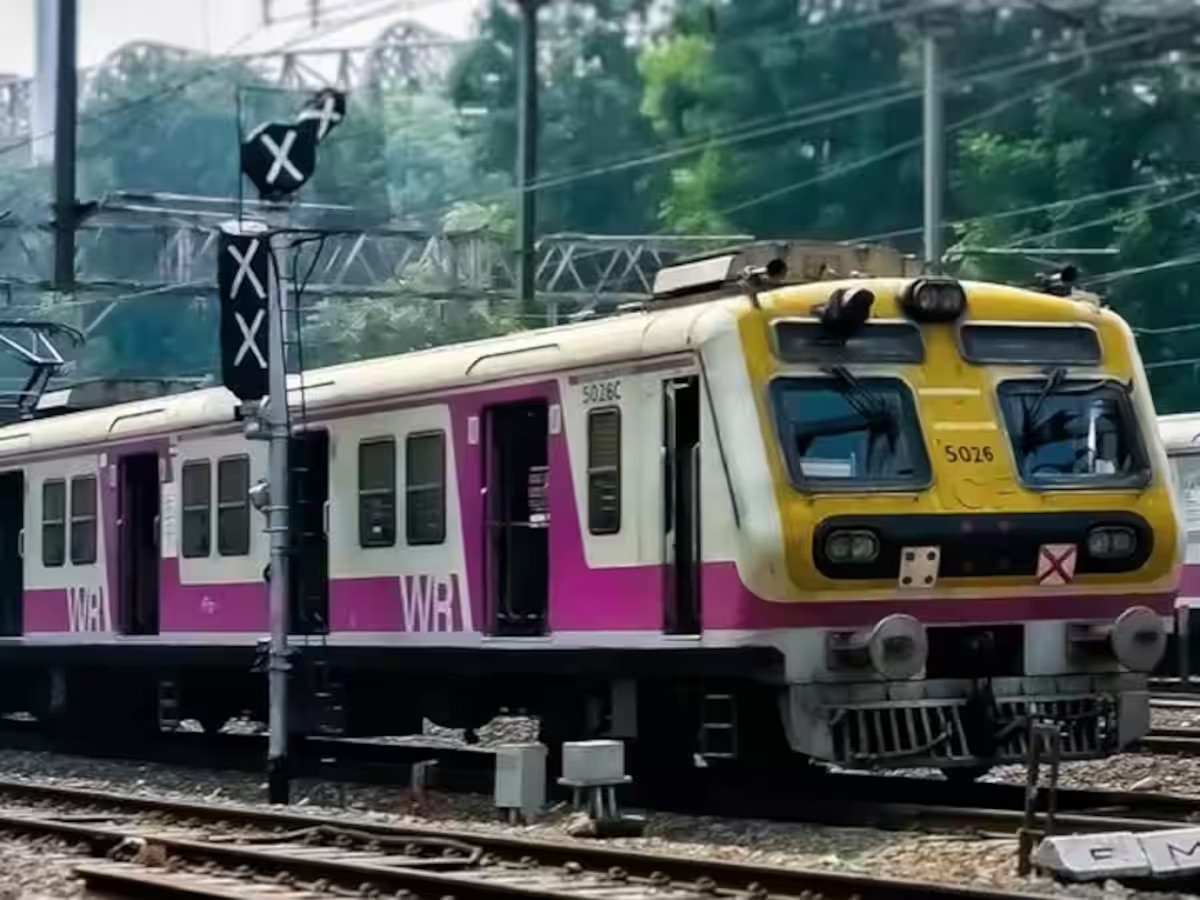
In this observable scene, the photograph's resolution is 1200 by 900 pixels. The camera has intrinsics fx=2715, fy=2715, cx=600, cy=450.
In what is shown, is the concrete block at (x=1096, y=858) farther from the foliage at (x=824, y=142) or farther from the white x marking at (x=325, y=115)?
the foliage at (x=824, y=142)

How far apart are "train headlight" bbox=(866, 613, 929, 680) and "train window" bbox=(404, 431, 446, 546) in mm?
3689

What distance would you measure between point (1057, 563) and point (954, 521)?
74cm

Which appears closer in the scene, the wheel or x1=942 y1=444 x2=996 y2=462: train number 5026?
x1=942 y1=444 x2=996 y2=462: train number 5026

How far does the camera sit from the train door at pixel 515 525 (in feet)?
Result: 53.1

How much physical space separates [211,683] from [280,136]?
18.5ft

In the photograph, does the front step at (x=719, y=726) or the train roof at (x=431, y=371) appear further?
the train roof at (x=431, y=371)

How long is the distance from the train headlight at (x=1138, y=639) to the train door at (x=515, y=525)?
3.46 m

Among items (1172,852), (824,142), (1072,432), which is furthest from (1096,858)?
(824,142)

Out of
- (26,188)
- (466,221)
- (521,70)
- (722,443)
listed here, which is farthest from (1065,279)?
(26,188)

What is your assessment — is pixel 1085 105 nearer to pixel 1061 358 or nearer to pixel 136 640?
pixel 136 640

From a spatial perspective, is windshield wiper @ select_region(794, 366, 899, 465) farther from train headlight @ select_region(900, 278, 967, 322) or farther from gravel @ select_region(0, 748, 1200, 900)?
gravel @ select_region(0, 748, 1200, 900)

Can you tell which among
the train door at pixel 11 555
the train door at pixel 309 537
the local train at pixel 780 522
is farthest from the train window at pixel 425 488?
the train door at pixel 11 555

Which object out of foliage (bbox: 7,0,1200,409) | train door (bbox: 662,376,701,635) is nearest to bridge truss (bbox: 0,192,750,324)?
foliage (bbox: 7,0,1200,409)

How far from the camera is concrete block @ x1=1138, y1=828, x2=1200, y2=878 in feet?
36.7
